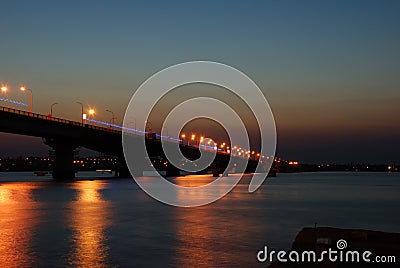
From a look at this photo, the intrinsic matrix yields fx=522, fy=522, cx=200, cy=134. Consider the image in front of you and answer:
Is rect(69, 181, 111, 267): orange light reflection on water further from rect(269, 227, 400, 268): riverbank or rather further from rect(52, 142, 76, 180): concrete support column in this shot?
rect(52, 142, 76, 180): concrete support column

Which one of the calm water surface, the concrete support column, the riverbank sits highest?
the concrete support column

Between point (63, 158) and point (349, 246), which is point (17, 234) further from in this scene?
point (63, 158)

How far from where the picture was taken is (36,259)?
24.8 m

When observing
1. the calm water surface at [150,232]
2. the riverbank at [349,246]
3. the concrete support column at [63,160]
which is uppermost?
the concrete support column at [63,160]

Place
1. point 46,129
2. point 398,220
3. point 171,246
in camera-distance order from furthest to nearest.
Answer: point 46,129 < point 398,220 < point 171,246

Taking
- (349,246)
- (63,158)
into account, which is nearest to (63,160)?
(63,158)

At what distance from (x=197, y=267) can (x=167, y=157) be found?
6422 inches

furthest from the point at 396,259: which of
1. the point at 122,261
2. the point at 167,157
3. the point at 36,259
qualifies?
the point at 167,157

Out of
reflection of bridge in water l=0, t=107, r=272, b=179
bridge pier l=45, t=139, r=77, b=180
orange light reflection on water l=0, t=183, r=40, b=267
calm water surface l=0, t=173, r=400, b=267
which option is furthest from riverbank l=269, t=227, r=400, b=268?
bridge pier l=45, t=139, r=77, b=180

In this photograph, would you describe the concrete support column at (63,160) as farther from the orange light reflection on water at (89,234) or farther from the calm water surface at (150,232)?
the orange light reflection on water at (89,234)

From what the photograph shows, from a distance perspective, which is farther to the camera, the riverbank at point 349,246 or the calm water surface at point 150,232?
the calm water surface at point 150,232

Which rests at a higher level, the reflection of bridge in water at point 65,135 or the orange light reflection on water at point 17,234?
the reflection of bridge in water at point 65,135

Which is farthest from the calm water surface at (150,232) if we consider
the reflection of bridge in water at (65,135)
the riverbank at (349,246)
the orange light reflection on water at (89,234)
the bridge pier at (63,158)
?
the bridge pier at (63,158)

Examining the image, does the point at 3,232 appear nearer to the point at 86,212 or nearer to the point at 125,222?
the point at 125,222
